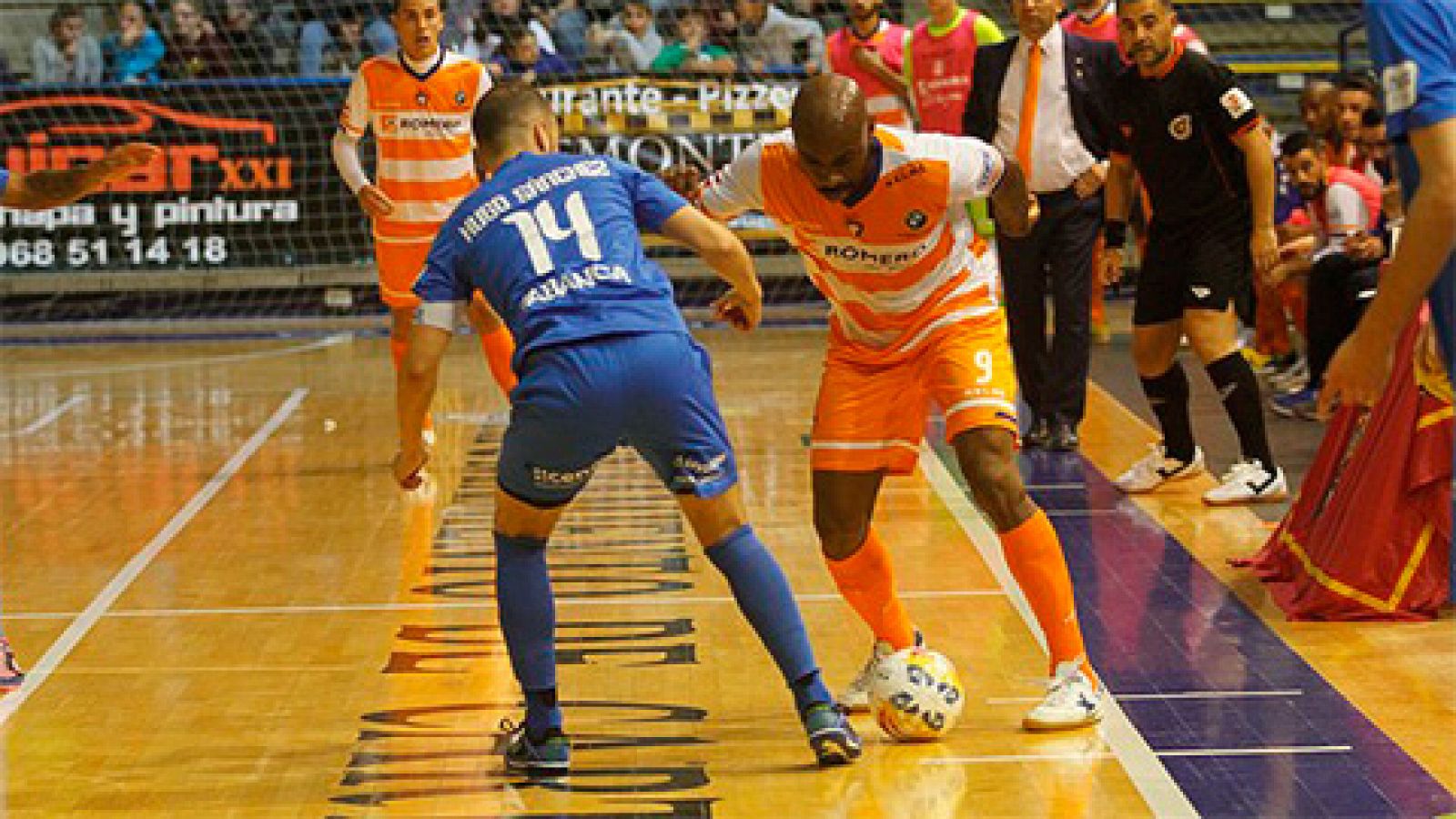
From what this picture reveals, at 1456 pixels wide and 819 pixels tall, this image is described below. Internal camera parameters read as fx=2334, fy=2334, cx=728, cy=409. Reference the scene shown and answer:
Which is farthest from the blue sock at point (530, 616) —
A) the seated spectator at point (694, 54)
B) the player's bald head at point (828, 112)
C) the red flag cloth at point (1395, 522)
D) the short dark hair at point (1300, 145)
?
the seated spectator at point (694, 54)

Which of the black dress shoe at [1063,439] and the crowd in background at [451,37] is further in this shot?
the crowd in background at [451,37]

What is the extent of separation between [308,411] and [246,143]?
17.8 ft

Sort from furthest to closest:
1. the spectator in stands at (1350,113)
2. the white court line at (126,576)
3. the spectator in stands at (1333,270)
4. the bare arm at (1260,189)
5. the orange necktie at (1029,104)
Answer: the spectator in stands at (1350,113)
the spectator in stands at (1333,270)
the orange necktie at (1029,104)
the bare arm at (1260,189)
the white court line at (126,576)

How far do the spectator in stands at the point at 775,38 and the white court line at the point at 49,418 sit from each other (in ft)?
21.2

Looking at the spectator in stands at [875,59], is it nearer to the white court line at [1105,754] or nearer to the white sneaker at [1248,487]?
the white sneaker at [1248,487]

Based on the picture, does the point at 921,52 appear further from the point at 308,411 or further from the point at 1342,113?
the point at 308,411

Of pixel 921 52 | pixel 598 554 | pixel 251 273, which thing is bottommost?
pixel 251 273

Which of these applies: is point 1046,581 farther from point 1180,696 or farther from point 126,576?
point 126,576

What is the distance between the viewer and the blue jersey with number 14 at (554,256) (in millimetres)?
5883

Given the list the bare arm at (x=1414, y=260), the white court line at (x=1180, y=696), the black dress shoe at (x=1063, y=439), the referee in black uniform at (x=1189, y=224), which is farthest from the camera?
the black dress shoe at (x=1063, y=439)

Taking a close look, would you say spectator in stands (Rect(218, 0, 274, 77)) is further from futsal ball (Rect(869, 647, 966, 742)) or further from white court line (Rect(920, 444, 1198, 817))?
futsal ball (Rect(869, 647, 966, 742))

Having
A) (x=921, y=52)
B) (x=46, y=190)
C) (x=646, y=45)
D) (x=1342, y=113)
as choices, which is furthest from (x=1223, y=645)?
(x=646, y=45)

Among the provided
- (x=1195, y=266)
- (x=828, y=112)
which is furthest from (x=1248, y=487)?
(x=828, y=112)

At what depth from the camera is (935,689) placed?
249 inches
